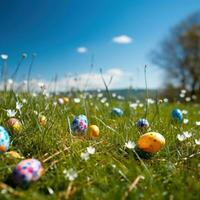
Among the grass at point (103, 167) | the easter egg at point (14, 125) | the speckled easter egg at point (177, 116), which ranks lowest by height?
the grass at point (103, 167)

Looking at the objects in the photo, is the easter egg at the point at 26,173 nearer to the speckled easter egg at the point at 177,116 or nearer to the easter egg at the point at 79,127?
the easter egg at the point at 79,127

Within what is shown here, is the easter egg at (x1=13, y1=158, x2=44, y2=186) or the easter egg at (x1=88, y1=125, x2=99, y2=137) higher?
the easter egg at (x1=88, y1=125, x2=99, y2=137)

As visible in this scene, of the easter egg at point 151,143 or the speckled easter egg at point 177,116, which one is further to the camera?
the speckled easter egg at point 177,116

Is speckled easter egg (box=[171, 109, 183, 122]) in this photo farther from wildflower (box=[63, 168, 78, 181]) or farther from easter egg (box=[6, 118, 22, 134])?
wildflower (box=[63, 168, 78, 181])

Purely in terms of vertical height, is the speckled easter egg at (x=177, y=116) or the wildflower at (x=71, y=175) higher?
the speckled easter egg at (x=177, y=116)

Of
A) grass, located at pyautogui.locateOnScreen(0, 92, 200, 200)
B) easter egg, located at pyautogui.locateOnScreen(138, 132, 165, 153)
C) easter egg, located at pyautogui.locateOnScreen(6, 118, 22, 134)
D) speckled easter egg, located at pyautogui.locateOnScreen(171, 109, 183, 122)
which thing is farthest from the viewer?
speckled easter egg, located at pyautogui.locateOnScreen(171, 109, 183, 122)

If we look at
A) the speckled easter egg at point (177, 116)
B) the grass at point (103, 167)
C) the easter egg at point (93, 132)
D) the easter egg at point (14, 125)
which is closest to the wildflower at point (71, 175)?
the grass at point (103, 167)

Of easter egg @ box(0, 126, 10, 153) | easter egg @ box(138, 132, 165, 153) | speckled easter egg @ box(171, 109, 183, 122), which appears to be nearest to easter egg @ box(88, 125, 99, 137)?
easter egg @ box(138, 132, 165, 153)

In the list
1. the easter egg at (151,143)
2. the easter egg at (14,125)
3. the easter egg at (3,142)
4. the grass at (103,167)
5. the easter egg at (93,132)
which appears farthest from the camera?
the easter egg at (93,132)
